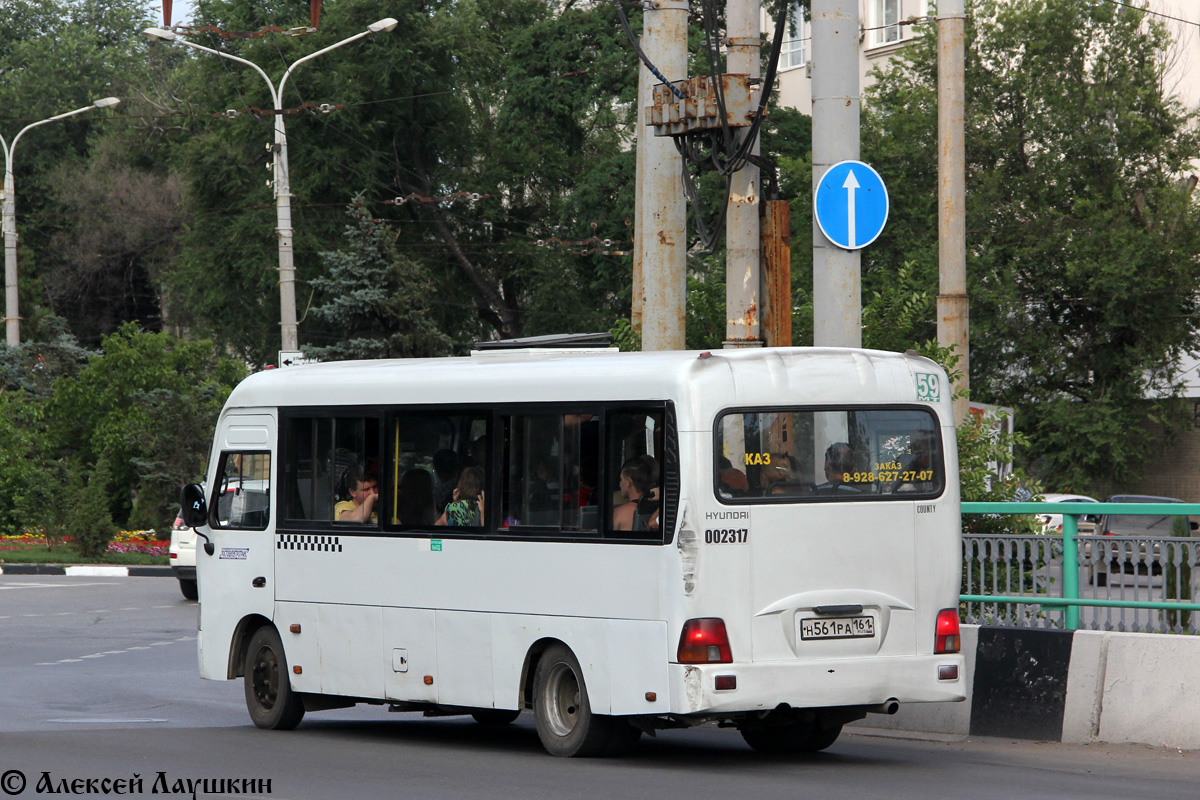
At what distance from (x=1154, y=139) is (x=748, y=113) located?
2696 cm

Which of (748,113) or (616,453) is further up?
(748,113)

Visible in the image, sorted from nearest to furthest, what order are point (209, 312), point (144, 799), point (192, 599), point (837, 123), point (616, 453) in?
point (144, 799)
point (616, 453)
point (837, 123)
point (192, 599)
point (209, 312)

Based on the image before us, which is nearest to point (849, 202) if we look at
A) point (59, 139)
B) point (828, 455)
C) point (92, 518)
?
point (828, 455)

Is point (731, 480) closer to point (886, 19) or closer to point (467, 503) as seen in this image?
point (467, 503)

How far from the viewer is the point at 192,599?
24016mm

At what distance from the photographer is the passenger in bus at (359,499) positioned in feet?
36.8

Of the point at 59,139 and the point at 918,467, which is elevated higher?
the point at 59,139

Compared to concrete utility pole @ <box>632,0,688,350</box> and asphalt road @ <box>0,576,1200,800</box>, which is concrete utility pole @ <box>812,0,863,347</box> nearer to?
concrete utility pole @ <box>632,0,688,350</box>

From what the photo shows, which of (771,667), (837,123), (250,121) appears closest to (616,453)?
(771,667)

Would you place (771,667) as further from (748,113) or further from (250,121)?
(250,121)

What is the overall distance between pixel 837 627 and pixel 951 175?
11.1 m

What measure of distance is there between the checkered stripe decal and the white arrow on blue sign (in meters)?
3.89

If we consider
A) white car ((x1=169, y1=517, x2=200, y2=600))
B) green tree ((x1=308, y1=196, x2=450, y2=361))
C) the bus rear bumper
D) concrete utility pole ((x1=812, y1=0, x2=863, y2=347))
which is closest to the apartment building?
green tree ((x1=308, y1=196, x2=450, y2=361))

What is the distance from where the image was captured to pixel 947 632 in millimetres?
9812
